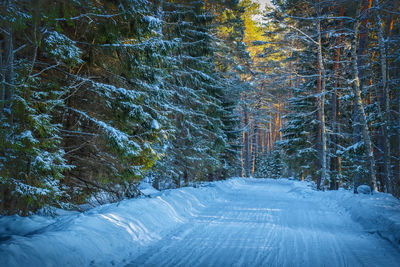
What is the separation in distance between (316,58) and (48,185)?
17.4 meters

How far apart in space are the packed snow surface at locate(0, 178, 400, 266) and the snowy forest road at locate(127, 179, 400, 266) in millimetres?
16

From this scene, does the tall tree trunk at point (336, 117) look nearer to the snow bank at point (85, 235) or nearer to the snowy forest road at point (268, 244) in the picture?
the snowy forest road at point (268, 244)

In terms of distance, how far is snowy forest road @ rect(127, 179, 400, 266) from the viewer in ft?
12.0

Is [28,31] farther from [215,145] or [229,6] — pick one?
[229,6]

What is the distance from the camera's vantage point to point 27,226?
12.2ft

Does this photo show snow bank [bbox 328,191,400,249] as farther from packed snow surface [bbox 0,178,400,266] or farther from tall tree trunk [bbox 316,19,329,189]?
tall tree trunk [bbox 316,19,329,189]

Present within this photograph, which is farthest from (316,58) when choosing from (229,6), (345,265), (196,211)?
(345,265)

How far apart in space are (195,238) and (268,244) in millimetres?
1464

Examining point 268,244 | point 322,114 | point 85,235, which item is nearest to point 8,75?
point 85,235

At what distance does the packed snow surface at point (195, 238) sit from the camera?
328 centimetres

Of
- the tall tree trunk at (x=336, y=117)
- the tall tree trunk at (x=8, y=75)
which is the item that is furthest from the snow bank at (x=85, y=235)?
the tall tree trunk at (x=336, y=117)

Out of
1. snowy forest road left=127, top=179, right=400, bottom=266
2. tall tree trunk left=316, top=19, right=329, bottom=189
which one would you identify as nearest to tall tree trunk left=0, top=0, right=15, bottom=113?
snowy forest road left=127, top=179, right=400, bottom=266

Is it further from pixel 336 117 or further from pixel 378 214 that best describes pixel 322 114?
pixel 378 214

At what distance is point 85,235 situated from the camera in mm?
3717
